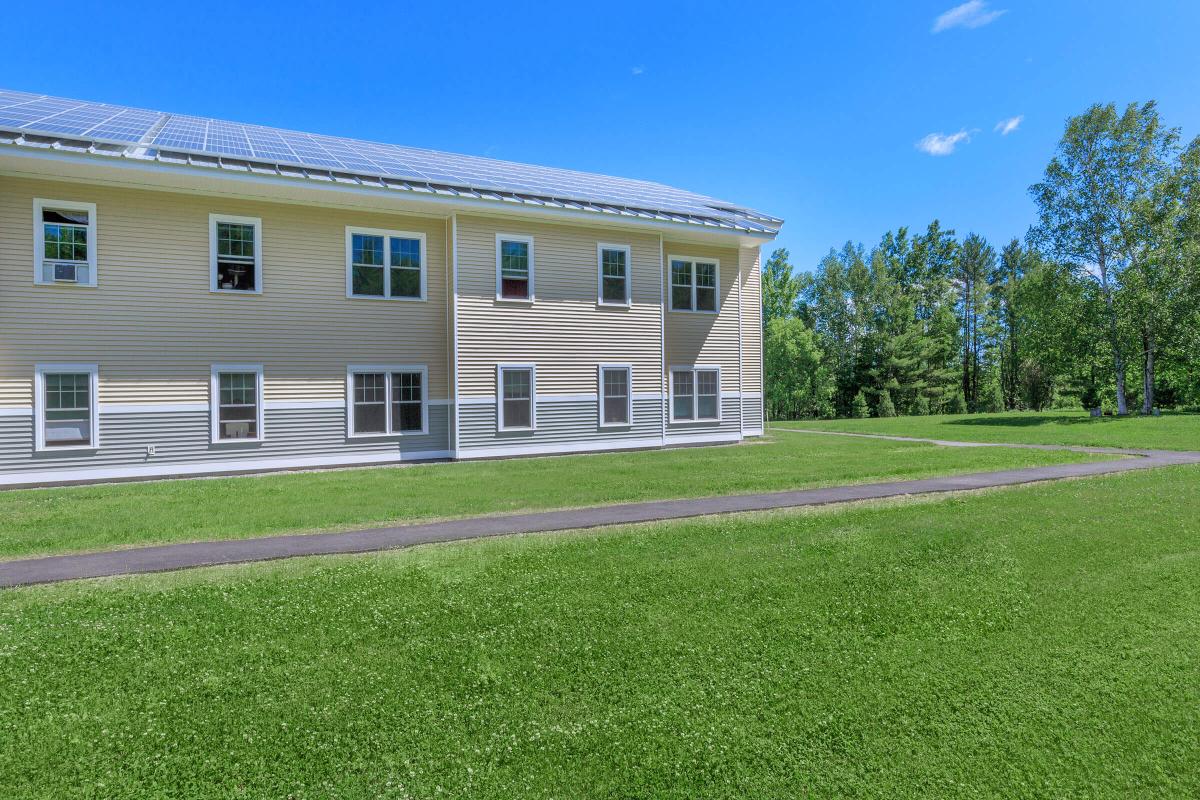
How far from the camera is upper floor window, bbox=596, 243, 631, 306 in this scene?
63.8ft

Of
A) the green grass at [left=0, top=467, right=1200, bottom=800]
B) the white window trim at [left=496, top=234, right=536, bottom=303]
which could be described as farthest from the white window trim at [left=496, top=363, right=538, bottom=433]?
the green grass at [left=0, top=467, right=1200, bottom=800]

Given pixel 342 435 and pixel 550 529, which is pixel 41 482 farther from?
pixel 550 529

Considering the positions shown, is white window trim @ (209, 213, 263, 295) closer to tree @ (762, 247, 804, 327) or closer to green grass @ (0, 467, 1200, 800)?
green grass @ (0, 467, 1200, 800)

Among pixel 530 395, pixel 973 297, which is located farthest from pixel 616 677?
pixel 973 297

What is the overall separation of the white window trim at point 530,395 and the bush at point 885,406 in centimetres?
3507

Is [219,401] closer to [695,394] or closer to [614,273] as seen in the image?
[614,273]

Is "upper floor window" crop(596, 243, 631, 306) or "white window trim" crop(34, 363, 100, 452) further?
"upper floor window" crop(596, 243, 631, 306)

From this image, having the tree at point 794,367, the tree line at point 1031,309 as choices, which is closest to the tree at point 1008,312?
the tree line at point 1031,309

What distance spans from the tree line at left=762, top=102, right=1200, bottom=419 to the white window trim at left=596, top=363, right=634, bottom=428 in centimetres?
2544

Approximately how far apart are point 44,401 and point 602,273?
45.1 ft

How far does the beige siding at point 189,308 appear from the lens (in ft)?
44.0

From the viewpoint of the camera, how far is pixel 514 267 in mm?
18078

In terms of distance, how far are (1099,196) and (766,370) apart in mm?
22549

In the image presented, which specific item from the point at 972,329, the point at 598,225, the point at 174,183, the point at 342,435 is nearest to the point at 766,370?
the point at 972,329
